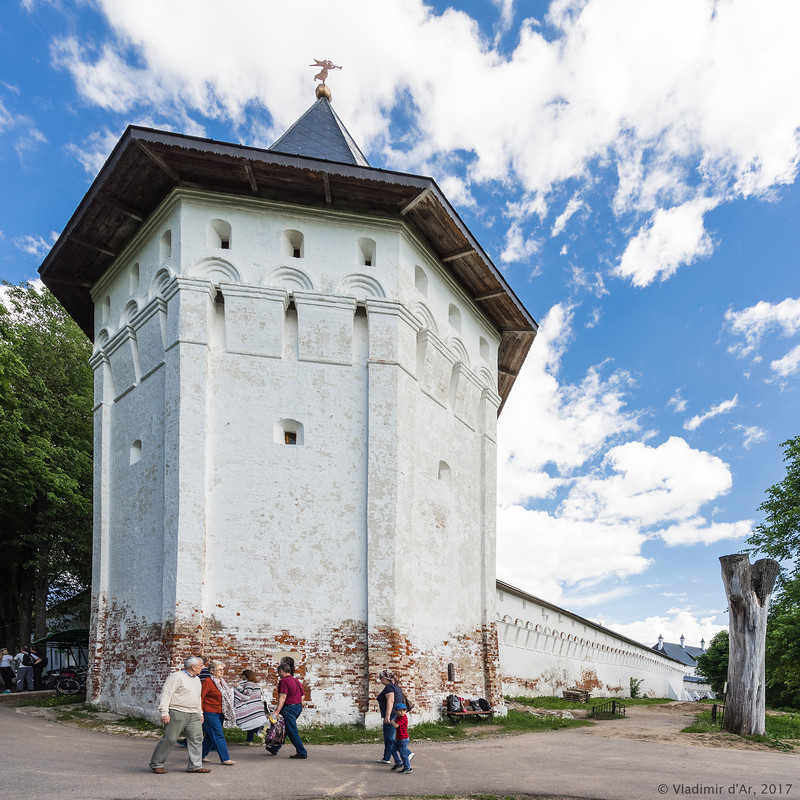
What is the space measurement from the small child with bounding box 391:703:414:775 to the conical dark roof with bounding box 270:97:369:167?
38.3 ft

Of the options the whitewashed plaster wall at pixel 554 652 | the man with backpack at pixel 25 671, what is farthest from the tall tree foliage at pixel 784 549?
the man with backpack at pixel 25 671

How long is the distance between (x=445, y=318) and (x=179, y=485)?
735 centimetres

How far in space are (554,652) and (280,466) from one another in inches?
676

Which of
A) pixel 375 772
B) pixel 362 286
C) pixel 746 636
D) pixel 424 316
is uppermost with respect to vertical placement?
pixel 362 286

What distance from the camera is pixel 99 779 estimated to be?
7625 mm

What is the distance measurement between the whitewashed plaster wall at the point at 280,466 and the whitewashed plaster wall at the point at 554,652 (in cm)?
685

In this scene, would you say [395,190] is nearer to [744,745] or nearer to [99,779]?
[99,779]

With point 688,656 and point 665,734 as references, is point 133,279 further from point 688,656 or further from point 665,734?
point 688,656

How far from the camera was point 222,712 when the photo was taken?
8.61 metres

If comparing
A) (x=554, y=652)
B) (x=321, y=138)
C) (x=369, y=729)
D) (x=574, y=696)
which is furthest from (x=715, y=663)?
(x=321, y=138)

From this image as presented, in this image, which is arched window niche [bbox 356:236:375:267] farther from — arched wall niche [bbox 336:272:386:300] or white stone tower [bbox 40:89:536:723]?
arched wall niche [bbox 336:272:386:300]

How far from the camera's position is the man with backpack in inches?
752

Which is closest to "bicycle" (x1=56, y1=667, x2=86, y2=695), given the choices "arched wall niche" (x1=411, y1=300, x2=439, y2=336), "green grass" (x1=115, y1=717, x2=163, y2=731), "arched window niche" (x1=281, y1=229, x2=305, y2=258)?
"green grass" (x1=115, y1=717, x2=163, y2=731)

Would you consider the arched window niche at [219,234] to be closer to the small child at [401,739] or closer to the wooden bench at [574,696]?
the small child at [401,739]
